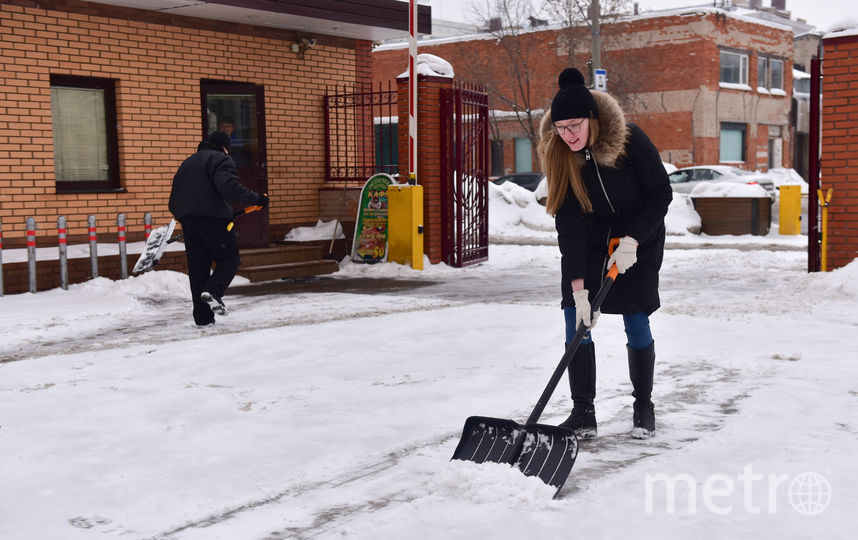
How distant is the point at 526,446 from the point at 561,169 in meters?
1.35

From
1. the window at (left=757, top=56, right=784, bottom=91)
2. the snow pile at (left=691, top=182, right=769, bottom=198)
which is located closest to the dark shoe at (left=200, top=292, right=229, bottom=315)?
the snow pile at (left=691, top=182, right=769, bottom=198)

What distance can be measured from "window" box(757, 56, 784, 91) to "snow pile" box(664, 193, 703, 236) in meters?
22.6

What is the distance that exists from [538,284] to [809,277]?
3163 mm

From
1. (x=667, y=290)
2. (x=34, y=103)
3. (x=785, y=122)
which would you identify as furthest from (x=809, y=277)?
(x=785, y=122)

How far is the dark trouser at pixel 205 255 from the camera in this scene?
8.06 meters

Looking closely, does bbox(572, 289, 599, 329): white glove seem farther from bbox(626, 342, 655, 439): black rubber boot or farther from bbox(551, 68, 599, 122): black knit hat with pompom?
bbox(551, 68, 599, 122): black knit hat with pompom

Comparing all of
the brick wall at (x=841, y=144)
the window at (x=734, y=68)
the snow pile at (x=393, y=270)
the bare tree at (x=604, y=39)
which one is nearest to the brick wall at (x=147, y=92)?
the snow pile at (x=393, y=270)

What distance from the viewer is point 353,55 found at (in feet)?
47.0

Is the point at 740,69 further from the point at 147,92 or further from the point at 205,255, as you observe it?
the point at 205,255

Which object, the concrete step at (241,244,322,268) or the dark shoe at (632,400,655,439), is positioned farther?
the concrete step at (241,244,322,268)

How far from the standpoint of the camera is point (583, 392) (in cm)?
441

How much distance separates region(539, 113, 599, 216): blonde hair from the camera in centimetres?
420

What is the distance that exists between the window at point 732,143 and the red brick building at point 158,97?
26162 mm

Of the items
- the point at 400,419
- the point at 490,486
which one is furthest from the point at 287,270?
the point at 490,486
